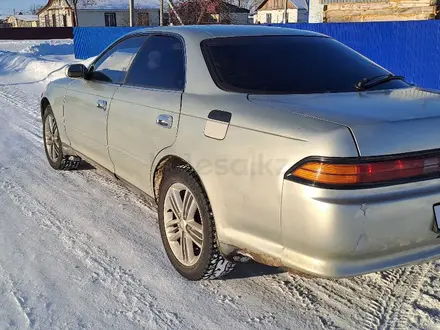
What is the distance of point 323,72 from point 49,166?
376 centimetres

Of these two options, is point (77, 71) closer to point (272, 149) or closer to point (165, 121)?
point (165, 121)

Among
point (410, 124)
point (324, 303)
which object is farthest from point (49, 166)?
point (410, 124)

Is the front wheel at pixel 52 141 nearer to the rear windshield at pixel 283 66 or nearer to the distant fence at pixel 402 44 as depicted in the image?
the rear windshield at pixel 283 66

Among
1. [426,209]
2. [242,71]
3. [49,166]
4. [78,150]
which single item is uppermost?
[242,71]

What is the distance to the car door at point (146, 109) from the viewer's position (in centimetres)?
314

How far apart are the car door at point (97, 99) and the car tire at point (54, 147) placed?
22.2 inches

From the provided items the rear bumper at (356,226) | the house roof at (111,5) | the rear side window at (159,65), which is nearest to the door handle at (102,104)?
the rear side window at (159,65)

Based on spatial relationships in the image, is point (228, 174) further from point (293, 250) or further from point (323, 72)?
point (323, 72)

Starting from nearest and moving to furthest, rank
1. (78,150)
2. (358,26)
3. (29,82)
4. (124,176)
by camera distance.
A: 1. (124,176)
2. (78,150)
3. (358,26)
4. (29,82)

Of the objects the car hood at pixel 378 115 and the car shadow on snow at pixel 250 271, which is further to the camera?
the car shadow on snow at pixel 250 271

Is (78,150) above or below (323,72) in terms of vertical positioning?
below

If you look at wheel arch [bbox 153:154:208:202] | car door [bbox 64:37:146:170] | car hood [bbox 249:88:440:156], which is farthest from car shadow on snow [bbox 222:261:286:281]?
car door [bbox 64:37:146:170]

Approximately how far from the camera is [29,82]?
14234 mm

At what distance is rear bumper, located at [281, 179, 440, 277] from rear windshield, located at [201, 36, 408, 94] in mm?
902
